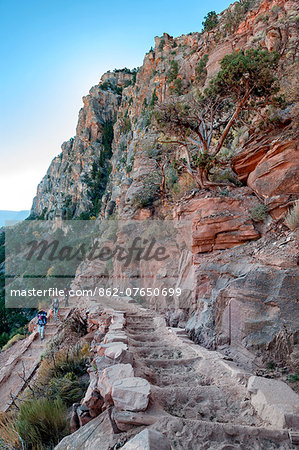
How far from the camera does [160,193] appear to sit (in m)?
14.0

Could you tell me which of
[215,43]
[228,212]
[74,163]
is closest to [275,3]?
[215,43]

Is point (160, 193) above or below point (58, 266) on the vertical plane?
above

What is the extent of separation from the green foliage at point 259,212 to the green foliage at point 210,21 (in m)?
26.9

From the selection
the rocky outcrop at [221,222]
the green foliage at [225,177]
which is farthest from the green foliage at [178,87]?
the rocky outcrop at [221,222]

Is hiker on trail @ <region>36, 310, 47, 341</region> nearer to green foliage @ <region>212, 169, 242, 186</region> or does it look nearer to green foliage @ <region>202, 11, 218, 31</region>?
green foliage @ <region>212, 169, 242, 186</region>

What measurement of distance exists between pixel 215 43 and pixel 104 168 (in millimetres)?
32459

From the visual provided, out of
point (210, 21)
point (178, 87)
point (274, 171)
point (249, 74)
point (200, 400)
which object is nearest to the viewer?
point (200, 400)

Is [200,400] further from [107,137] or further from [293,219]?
[107,137]

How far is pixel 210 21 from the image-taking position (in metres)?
25.2

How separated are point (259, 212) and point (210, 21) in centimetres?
2804

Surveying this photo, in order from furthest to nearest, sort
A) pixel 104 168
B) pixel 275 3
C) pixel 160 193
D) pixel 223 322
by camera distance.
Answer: pixel 104 168 < pixel 275 3 < pixel 160 193 < pixel 223 322

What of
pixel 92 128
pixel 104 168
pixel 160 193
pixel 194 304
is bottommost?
pixel 194 304

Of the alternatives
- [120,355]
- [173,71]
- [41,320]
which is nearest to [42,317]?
[41,320]

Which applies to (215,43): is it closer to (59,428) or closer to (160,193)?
(160,193)
